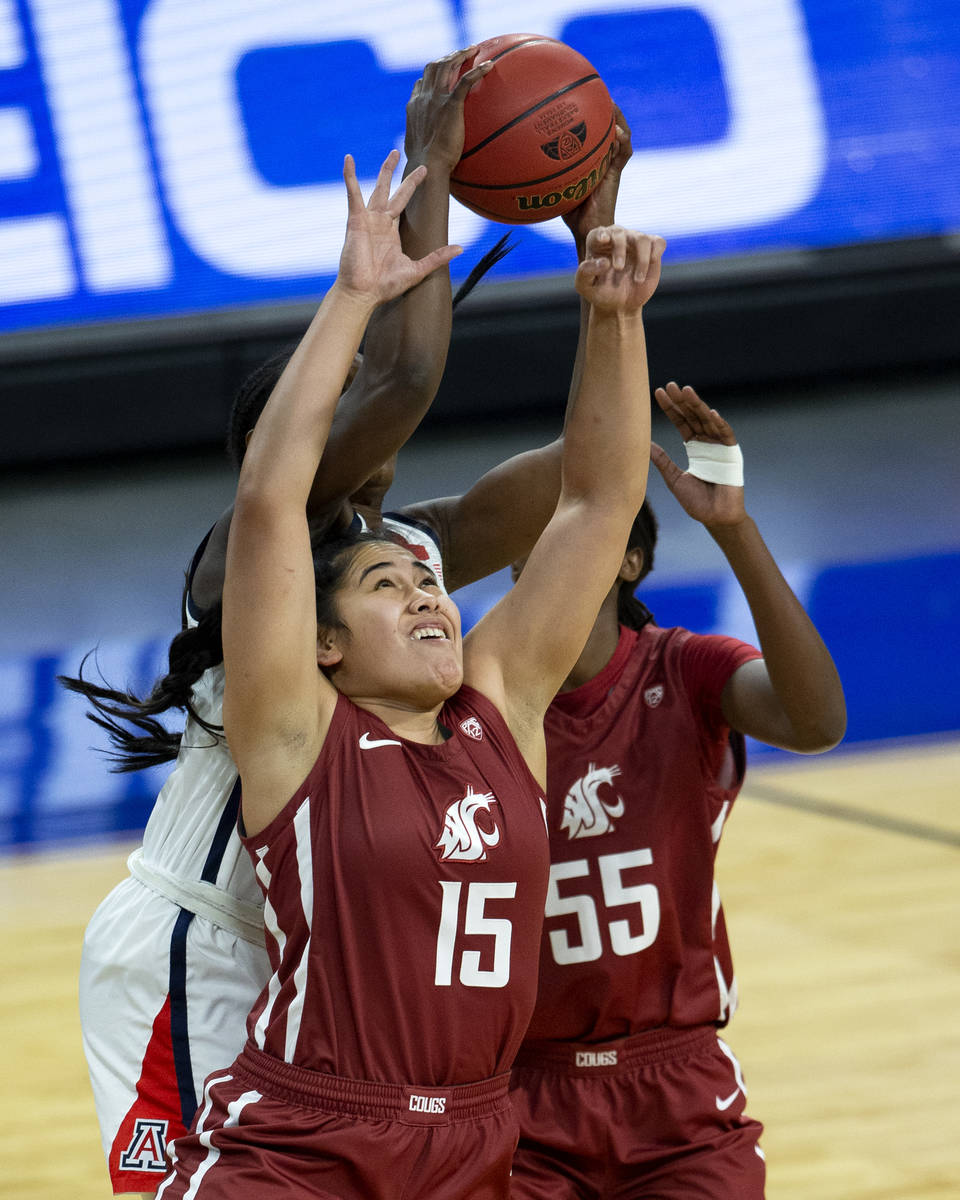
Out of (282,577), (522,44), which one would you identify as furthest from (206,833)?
→ (522,44)

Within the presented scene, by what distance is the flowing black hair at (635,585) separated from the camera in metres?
2.83

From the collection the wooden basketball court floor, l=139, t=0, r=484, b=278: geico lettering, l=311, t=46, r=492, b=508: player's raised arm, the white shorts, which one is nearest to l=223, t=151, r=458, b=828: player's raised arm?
l=311, t=46, r=492, b=508: player's raised arm

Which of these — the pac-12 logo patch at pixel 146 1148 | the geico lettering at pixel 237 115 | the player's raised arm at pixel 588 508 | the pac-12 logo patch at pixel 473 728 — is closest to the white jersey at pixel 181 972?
the pac-12 logo patch at pixel 146 1148

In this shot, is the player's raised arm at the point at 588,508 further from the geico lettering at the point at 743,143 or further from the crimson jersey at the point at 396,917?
the geico lettering at the point at 743,143

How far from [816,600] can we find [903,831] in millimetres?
2571

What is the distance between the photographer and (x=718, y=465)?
8.71 ft

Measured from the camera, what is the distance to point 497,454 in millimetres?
10656

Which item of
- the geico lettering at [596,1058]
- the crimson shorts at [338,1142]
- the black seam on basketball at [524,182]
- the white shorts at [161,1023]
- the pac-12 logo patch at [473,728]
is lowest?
the geico lettering at [596,1058]

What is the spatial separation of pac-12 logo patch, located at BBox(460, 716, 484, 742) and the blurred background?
503 cm

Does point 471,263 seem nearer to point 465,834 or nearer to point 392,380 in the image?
point 392,380

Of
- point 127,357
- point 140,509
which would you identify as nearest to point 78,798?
point 140,509

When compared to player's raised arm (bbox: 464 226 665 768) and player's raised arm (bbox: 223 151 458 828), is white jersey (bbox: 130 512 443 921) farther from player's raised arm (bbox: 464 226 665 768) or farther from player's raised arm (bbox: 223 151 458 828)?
player's raised arm (bbox: 223 151 458 828)

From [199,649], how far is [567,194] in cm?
88

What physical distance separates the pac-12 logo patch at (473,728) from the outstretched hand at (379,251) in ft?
1.79
